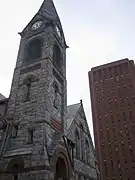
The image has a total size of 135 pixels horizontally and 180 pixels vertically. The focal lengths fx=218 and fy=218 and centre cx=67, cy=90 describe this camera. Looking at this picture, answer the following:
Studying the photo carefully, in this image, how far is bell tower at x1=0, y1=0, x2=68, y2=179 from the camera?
55.3 feet

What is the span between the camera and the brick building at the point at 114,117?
6881 centimetres

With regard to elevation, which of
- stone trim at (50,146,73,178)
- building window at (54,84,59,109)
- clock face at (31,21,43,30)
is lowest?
stone trim at (50,146,73,178)

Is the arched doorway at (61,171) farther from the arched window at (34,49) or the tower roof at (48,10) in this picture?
the tower roof at (48,10)

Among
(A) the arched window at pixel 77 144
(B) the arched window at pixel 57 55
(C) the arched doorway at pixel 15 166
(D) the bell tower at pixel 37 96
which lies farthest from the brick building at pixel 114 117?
(C) the arched doorway at pixel 15 166

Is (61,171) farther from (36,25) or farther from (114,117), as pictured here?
(114,117)

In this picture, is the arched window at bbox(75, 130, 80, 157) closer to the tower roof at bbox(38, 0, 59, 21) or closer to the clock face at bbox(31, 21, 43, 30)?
the clock face at bbox(31, 21, 43, 30)

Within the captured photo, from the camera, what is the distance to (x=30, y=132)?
709 inches

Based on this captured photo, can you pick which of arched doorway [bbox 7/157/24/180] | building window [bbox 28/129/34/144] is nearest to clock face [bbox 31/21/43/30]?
building window [bbox 28/129/34/144]

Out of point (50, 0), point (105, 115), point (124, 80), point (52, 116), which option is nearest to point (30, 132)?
point (52, 116)

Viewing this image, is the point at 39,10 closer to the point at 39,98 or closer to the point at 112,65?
the point at 39,98

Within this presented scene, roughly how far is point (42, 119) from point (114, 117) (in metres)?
62.9

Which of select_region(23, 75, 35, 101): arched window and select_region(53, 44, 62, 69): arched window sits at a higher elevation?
select_region(53, 44, 62, 69): arched window

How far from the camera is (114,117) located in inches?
3061

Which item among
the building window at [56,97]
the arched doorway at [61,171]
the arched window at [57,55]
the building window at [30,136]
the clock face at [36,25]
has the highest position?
the clock face at [36,25]
